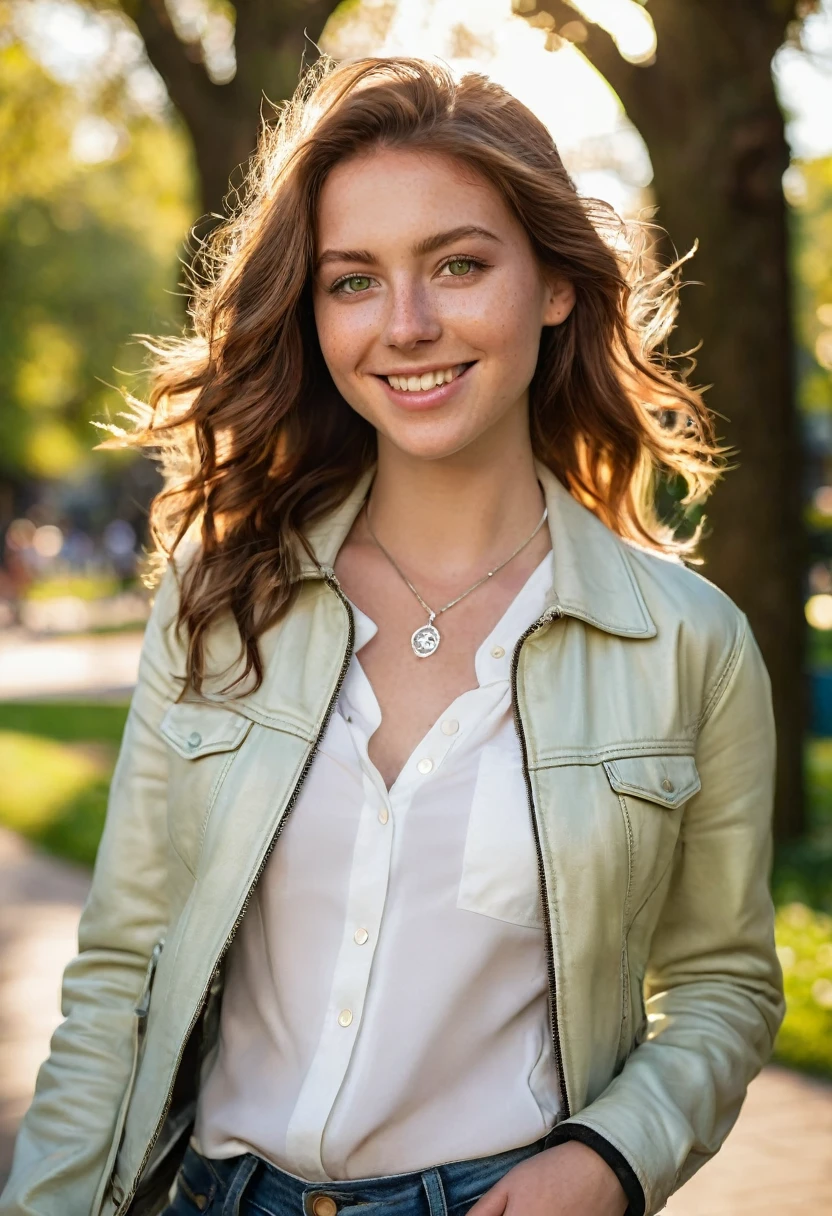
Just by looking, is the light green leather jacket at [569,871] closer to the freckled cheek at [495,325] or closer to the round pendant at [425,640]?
the round pendant at [425,640]

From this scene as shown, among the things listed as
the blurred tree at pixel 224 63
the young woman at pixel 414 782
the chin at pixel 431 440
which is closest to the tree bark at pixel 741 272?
the blurred tree at pixel 224 63

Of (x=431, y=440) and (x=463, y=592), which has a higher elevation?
(x=431, y=440)

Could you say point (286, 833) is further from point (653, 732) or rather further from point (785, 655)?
point (785, 655)

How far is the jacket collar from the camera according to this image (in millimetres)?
2498

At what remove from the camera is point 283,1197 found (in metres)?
2.26

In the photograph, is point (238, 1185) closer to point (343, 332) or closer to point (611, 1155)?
point (611, 1155)

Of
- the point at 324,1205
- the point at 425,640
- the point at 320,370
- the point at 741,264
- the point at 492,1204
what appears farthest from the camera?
the point at 741,264

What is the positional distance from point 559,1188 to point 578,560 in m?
1.04

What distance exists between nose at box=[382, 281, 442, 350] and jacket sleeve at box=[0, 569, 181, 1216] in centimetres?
64

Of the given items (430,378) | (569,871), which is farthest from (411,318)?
(569,871)

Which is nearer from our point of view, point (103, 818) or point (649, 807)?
point (649, 807)

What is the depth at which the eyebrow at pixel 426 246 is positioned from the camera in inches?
95.3

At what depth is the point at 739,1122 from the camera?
197 inches

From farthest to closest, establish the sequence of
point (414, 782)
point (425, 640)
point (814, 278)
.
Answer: point (814, 278), point (425, 640), point (414, 782)
